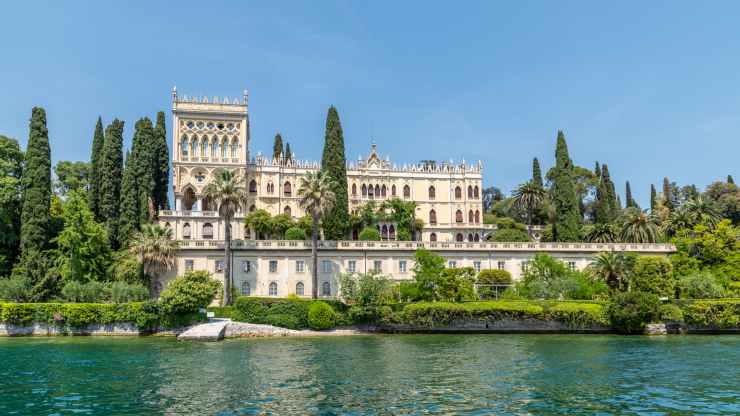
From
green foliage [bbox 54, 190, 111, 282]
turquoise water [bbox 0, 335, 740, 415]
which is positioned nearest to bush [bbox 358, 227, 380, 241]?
turquoise water [bbox 0, 335, 740, 415]

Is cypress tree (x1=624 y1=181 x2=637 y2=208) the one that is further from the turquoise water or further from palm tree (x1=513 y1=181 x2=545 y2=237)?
the turquoise water

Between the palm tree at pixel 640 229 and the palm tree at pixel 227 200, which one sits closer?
the palm tree at pixel 227 200

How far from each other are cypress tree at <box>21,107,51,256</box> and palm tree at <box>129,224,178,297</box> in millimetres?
7943

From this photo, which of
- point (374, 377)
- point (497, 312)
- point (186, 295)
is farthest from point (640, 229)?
point (374, 377)

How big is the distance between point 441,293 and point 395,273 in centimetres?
743

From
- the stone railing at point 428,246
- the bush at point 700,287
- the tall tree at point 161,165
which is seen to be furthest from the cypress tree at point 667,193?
the tall tree at point 161,165

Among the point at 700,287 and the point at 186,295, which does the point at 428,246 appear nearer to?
the point at 186,295

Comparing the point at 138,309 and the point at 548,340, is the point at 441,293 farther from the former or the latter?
the point at 138,309

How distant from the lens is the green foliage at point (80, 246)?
52.9 m

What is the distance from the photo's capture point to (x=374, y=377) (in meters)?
29.0

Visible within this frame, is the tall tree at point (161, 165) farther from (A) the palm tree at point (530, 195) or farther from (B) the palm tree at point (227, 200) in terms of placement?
(A) the palm tree at point (530, 195)

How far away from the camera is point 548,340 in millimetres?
45062

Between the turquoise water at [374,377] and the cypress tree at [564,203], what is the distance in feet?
93.6

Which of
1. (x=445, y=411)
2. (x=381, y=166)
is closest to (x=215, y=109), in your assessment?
(x=381, y=166)
